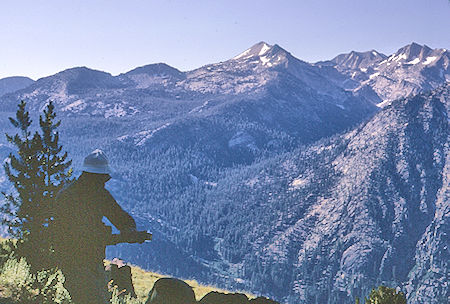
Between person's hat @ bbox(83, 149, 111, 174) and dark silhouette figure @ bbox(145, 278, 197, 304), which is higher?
person's hat @ bbox(83, 149, 111, 174)

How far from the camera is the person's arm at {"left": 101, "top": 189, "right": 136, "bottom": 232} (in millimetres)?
7027

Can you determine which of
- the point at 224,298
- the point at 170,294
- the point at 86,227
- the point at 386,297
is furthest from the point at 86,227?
the point at 386,297

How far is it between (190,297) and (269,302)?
14.2ft

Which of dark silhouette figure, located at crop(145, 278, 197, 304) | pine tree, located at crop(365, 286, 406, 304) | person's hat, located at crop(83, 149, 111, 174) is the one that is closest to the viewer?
dark silhouette figure, located at crop(145, 278, 197, 304)

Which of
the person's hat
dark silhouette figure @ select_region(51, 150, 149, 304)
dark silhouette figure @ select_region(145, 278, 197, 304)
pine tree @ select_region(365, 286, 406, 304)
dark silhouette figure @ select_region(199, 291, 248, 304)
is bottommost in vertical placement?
pine tree @ select_region(365, 286, 406, 304)

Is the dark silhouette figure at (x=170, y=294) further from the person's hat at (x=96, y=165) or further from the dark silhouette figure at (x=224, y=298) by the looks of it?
the dark silhouette figure at (x=224, y=298)

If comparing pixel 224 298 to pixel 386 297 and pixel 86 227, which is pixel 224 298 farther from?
pixel 386 297

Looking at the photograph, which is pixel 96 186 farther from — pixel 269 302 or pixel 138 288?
pixel 138 288

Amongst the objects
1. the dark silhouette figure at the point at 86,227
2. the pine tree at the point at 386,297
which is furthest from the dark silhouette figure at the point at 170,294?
the pine tree at the point at 386,297

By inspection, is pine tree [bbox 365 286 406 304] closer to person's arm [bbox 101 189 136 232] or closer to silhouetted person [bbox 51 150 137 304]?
person's arm [bbox 101 189 136 232]

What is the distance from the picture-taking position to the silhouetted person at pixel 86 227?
6.85 meters

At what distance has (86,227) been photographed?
6898mm

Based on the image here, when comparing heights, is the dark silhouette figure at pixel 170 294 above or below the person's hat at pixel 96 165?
below

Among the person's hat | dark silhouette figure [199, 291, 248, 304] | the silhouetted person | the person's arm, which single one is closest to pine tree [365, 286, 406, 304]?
dark silhouette figure [199, 291, 248, 304]
